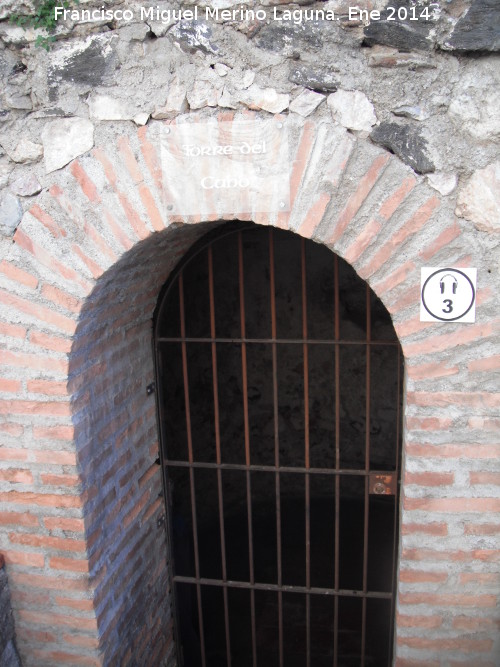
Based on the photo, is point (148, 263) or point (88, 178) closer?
point (88, 178)

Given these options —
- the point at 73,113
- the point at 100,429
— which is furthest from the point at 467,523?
the point at 73,113

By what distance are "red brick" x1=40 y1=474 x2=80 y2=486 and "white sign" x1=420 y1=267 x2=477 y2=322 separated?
1.64m

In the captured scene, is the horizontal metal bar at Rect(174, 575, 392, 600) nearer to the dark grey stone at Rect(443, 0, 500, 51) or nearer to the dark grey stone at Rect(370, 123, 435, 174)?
the dark grey stone at Rect(370, 123, 435, 174)

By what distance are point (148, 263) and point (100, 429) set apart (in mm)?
811

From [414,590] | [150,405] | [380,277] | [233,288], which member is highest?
[380,277]

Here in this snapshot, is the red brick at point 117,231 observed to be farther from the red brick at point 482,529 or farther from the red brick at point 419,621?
the red brick at point 419,621

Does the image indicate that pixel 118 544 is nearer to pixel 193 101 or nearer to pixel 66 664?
pixel 66 664

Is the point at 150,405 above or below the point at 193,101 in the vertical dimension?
below

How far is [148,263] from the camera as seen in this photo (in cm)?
274

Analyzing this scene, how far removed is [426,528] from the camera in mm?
2352

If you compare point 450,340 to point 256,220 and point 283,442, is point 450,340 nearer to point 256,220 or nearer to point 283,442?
point 256,220

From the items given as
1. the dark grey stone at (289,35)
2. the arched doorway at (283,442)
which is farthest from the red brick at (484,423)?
the arched doorway at (283,442)

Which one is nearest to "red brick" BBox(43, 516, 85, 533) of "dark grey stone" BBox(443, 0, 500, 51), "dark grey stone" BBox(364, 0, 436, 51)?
"dark grey stone" BBox(364, 0, 436, 51)

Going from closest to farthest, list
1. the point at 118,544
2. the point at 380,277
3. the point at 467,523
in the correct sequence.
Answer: the point at 380,277 < the point at 467,523 < the point at 118,544
